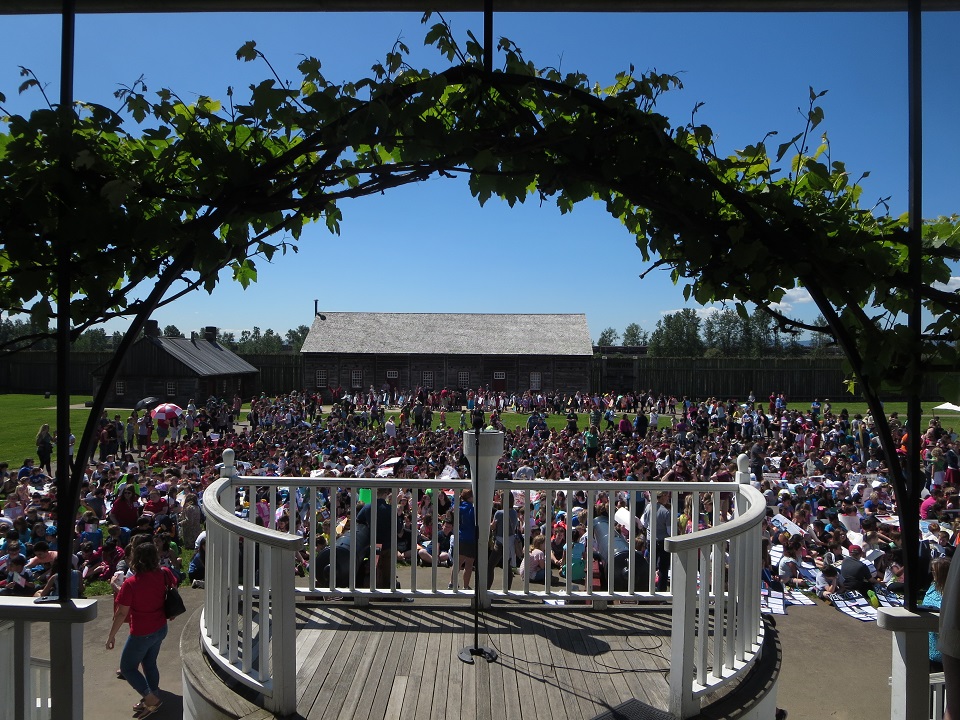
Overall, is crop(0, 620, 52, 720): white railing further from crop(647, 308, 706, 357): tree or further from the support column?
crop(647, 308, 706, 357): tree

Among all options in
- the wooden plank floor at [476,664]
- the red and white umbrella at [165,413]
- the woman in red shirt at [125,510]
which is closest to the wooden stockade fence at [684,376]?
the red and white umbrella at [165,413]

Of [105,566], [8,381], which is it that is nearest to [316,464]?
[105,566]

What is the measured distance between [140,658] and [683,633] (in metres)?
4.76

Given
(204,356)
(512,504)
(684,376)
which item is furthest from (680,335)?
(512,504)

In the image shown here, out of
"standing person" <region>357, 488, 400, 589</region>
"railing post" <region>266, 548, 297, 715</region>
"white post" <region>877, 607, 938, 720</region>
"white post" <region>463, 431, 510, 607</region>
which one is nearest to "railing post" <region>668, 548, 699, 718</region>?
"white post" <region>877, 607, 938, 720</region>

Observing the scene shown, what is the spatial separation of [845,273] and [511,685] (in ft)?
9.20

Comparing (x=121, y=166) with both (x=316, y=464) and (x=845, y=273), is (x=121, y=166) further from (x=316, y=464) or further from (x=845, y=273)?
(x=316, y=464)

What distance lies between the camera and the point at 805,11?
9.78ft

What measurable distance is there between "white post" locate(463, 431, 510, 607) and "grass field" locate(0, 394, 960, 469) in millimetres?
20752

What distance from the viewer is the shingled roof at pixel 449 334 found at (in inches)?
1834

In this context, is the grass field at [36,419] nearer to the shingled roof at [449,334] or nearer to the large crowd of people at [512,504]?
the large crowd of people at [512,504]

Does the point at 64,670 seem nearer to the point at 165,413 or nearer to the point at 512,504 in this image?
the point at 512,504

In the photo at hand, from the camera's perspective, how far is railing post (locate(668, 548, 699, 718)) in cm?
314

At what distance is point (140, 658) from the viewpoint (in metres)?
5.66
